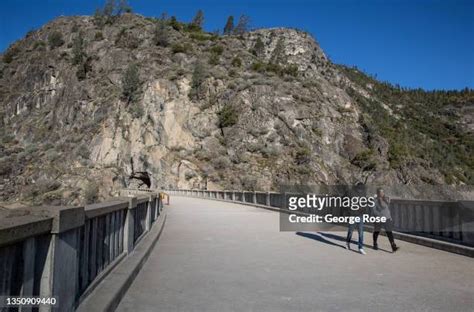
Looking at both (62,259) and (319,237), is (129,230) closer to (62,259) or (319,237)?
(62,259)

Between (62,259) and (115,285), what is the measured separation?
1852 millimetres

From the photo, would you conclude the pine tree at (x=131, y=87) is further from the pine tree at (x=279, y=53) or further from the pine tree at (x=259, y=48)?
→ the pine tree at (x=259, y=48)

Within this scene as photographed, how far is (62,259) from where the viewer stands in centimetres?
368

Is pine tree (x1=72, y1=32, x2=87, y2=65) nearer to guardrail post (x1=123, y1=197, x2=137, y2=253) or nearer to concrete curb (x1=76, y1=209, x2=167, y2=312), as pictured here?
guardrail post (x1=123, y1=197, x2=137, y2=253)

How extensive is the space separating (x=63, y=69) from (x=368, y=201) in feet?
265

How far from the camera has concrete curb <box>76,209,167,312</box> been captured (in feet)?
14.6

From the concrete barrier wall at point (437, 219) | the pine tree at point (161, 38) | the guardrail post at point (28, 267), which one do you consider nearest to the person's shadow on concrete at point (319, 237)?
the concrete barrier wall at point (437, 219)

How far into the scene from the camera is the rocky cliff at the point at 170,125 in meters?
57.8

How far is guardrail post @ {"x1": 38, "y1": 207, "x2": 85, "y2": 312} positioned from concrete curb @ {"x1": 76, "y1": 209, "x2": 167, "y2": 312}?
38 cm

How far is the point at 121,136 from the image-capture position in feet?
205

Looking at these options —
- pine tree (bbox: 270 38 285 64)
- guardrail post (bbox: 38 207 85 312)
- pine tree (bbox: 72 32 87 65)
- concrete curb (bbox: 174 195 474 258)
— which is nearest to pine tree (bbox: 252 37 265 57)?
pine tree (bbox: 270 38 285 64)

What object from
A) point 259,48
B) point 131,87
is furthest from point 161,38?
point 259,48

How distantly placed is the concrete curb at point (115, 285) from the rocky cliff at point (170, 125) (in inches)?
1894

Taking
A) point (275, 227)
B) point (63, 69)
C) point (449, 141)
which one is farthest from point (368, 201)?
point (449, 141)
